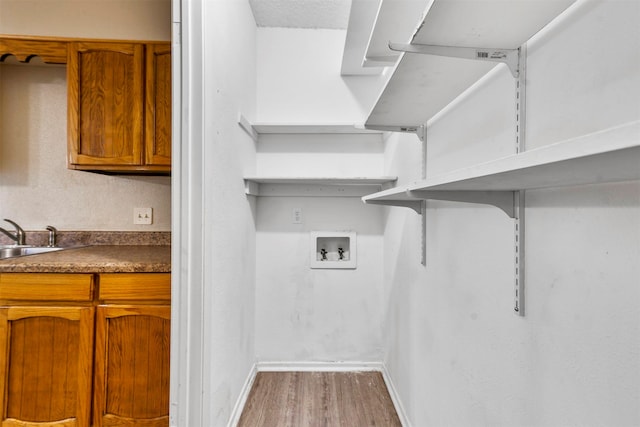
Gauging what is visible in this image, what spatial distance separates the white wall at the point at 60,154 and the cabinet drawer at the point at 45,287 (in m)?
0.68

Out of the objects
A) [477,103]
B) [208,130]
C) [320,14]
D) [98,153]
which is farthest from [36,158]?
[477,103]

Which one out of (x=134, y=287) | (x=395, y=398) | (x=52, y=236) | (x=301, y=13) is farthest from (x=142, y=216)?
(x=395, y=398)

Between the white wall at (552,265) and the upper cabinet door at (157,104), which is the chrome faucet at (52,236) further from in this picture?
the white wall at (552,265)

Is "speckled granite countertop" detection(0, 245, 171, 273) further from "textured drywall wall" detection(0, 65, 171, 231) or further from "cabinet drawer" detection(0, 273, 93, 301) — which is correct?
"textured drywall wall" detection(0, 65, 171, 231)

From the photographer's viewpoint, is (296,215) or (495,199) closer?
(495,199)

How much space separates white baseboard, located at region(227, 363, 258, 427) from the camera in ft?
5.47

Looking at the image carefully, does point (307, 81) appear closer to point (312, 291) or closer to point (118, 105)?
point (118, 105)

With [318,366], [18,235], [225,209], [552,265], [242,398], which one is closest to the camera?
[552,265]

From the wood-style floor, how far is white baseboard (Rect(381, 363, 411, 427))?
1.1 inches

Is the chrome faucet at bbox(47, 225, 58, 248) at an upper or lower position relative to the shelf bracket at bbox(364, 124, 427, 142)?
lower

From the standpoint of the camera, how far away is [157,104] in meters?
1.76

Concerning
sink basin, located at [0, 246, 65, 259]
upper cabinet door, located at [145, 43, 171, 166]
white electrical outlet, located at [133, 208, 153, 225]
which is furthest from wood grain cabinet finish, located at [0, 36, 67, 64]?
sink basin, located at [0, 246, 65, 259]

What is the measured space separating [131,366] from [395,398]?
1.42 m

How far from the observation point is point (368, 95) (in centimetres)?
234
